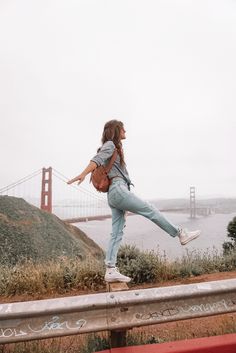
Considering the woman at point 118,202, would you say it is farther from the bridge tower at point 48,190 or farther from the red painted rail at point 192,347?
the bridge tower at point 48,190

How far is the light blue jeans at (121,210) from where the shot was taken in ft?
13.7

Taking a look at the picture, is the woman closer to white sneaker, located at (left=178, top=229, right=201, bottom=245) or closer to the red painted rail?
white sneaker, located at (left=178, top=229, right=201, bottom=245)

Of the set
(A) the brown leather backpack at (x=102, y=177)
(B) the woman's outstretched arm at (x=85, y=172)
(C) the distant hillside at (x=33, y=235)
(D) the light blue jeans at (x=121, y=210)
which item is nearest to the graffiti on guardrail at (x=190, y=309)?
(D) the light blue jeans at (x=121, y=210)

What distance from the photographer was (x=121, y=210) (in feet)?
14.2

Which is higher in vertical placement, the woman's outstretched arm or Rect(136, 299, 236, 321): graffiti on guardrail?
the woman's outstretched arm

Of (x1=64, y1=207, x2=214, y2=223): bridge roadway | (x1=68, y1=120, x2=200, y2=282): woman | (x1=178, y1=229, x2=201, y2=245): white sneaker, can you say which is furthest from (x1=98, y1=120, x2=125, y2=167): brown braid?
(x1=64, y1=207, x2=214, y2=223): bridge roadway

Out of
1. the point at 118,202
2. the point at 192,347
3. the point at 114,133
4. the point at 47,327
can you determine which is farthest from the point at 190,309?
the point at 114,133

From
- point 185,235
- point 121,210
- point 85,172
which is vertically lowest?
point 185,235

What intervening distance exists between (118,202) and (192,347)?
1.69m

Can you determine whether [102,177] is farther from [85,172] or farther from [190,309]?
[190,309]

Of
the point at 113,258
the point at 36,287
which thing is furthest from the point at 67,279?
the point at 113,258

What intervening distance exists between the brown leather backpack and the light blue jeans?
7 cm

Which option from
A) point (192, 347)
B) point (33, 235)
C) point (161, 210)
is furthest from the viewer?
point (161, 210)

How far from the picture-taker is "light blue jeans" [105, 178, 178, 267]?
13.7 ft
